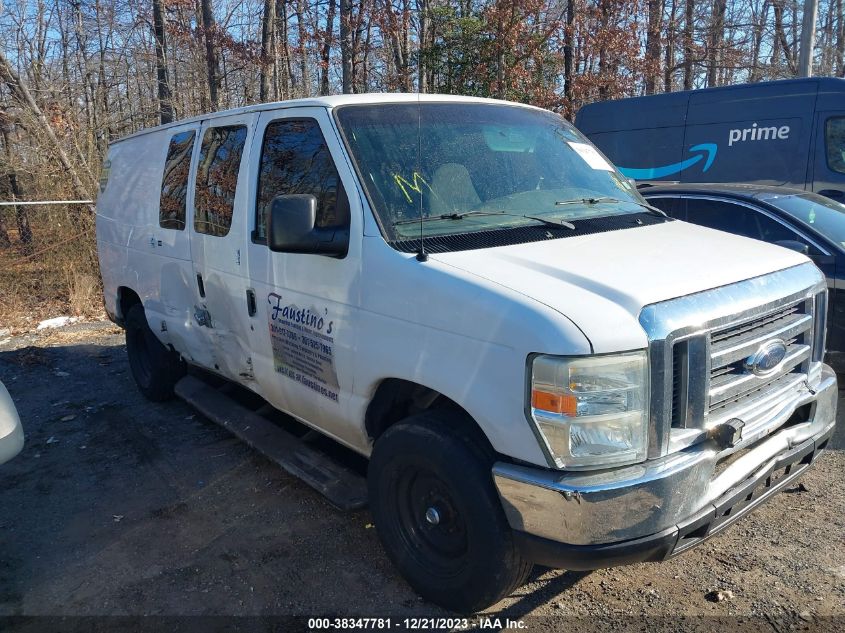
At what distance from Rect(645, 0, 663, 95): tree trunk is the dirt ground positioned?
600 inches

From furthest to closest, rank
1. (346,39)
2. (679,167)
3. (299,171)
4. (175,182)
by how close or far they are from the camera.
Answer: (346,39), (679,167), (175,182), (299,171)

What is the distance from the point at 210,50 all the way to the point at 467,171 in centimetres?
1466

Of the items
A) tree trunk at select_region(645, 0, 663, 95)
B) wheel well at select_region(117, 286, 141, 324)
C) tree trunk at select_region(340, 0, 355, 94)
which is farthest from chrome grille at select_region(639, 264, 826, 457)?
tree trunk at select_region(645, 0, 663, 95)

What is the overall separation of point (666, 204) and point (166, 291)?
4.59 metres

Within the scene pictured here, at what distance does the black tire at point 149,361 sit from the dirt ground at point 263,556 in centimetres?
75

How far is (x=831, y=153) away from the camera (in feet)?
28.1

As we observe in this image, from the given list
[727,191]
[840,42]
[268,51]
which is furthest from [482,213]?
[840,42]

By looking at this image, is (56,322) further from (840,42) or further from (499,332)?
(840,42)

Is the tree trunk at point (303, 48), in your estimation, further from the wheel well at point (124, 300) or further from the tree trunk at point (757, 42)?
the tree trunk at point (757, 42)

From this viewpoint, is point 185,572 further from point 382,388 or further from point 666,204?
point 666,204

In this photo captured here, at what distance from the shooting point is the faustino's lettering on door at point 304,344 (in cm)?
337

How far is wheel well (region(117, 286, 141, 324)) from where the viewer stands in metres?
6.03

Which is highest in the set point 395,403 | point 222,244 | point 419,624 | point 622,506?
point 222,244

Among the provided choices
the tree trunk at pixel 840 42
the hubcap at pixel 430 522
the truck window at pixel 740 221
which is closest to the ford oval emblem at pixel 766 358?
the hubcap at pixel 430 522
